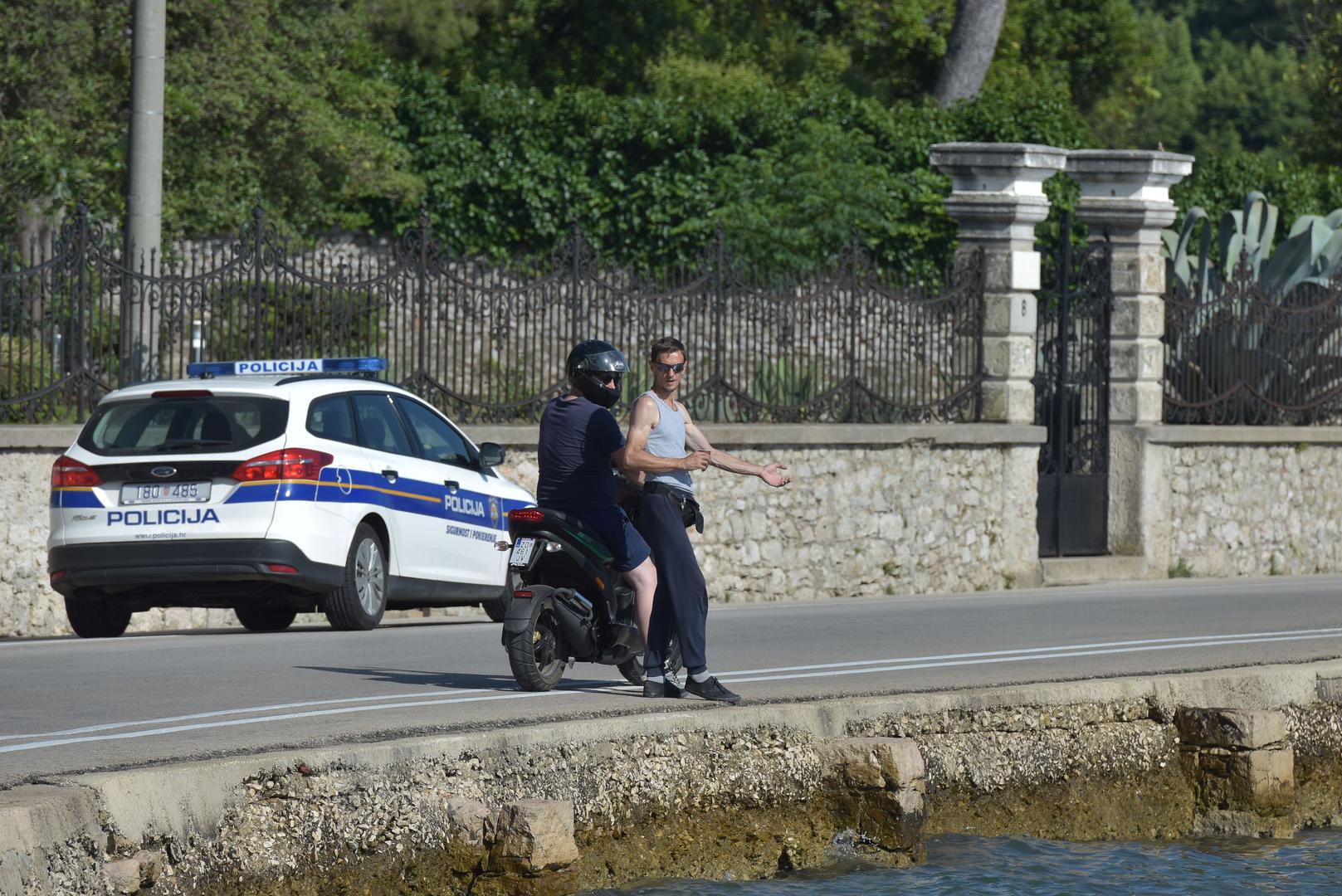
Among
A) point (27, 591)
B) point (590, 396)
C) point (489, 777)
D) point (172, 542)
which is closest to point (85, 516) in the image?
point (172, 542)

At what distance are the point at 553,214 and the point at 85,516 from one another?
1884 cm

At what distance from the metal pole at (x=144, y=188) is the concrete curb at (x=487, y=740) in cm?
776

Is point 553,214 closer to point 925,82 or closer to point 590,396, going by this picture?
point 925,82

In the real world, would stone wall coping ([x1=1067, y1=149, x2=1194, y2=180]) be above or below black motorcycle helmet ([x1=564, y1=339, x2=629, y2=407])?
above

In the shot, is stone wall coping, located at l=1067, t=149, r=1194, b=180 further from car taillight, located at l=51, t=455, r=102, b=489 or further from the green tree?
car taillight, located at l=51, t=455, r=102, b=489

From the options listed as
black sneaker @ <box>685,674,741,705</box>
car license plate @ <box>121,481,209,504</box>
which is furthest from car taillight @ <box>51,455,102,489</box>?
black sneaker @ <box>685,674,741,705</box>

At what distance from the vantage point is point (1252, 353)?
22.2m

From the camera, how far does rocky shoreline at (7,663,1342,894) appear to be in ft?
22.6

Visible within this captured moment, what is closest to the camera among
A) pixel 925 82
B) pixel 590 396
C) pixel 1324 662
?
pixel 590 396

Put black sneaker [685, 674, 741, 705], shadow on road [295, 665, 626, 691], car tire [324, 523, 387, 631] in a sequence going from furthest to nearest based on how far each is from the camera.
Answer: car tire [324, 523, 387, 631], shadow on road [295, 665, 626, 691], black sneaker [685, 674, 741, 705]

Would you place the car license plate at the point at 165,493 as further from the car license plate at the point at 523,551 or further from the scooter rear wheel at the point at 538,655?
the car license plate at the point at 523,551

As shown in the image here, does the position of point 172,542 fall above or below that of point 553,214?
below

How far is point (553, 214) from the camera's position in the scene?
31094 millimetres

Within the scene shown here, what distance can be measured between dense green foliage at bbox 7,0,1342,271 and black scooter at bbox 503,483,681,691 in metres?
9.66
